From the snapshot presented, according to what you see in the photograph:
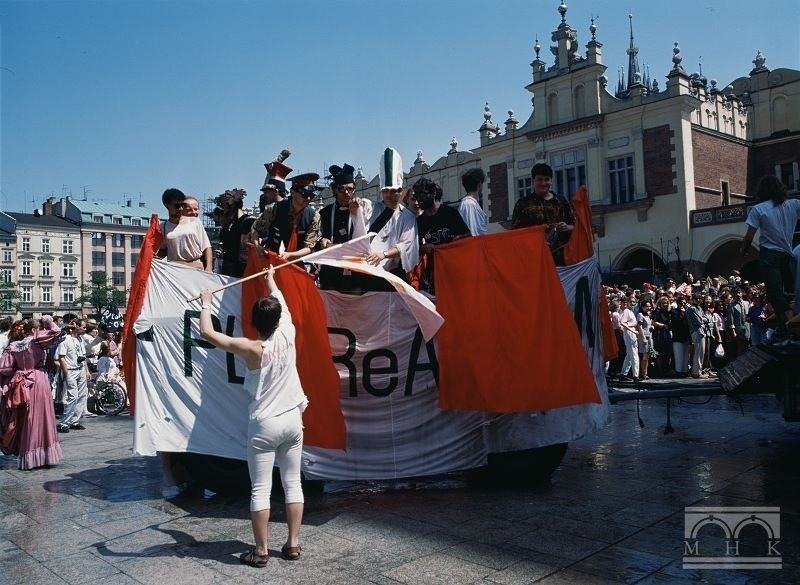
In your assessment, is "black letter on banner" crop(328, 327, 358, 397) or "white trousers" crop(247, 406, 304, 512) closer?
"white trousers" crop(247, 406, 304, 512)

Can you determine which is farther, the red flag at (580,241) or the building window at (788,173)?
the building window at (788,173)

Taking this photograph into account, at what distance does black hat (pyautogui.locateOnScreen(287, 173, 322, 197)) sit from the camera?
634 centimetres

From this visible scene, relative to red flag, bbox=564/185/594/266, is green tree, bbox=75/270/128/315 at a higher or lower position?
higher

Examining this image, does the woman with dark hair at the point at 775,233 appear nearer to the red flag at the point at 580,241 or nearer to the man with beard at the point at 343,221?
the red flag at the point at 580,241

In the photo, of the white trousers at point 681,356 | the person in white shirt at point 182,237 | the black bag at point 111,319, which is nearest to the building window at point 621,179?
the white trousers at point 681,356

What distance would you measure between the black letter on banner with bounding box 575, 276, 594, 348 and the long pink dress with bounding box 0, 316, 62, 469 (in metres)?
6.25

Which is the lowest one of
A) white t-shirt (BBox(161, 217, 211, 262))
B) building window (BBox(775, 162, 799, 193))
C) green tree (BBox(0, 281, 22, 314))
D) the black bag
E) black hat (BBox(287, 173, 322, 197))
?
the black bag

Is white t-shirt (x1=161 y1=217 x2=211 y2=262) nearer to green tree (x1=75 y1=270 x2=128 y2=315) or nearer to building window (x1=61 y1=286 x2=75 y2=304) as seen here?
green tree (x1=75 y1=270 x2=128 y2=315)

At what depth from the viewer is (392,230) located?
622 centimetres

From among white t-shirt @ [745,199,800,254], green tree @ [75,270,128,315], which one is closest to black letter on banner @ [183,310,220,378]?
white t-shirt @ [745,199,800,254]

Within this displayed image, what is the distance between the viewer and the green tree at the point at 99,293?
83375 millimetres

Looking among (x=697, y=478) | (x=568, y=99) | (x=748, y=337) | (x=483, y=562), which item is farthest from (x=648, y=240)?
(x=483, y=562)

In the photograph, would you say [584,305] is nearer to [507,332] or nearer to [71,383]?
[507,332]

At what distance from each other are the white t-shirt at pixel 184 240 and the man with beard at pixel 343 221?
1233 millimetres
